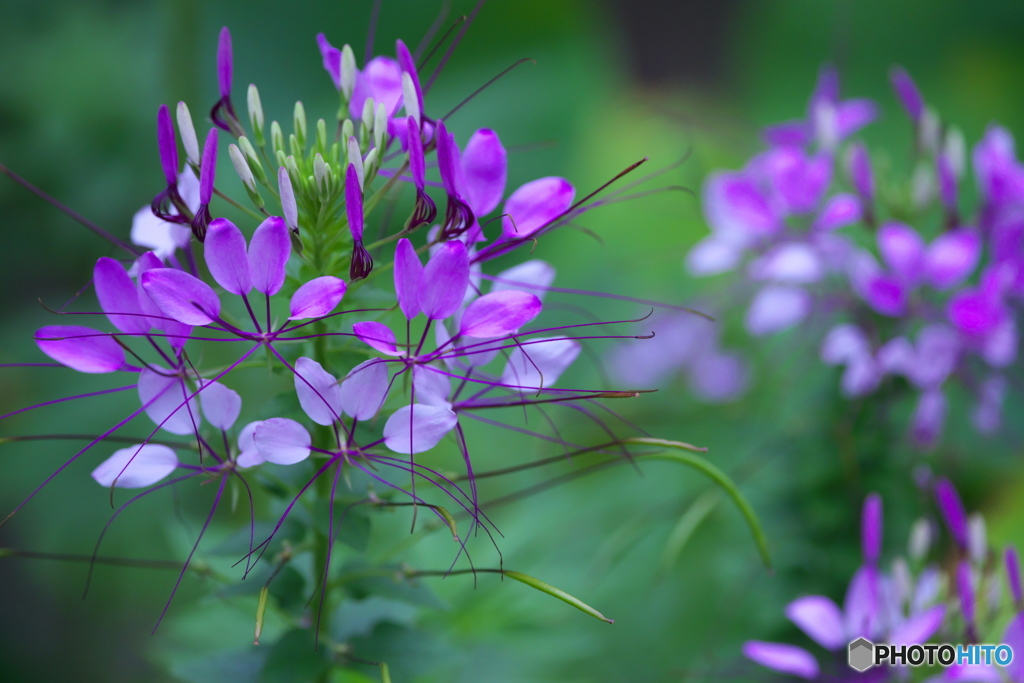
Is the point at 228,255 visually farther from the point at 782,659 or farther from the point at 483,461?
the point at 483,461

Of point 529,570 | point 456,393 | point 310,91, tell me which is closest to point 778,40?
point 310,91

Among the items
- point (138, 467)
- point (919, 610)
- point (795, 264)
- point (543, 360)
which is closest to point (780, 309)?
point (795, 264)

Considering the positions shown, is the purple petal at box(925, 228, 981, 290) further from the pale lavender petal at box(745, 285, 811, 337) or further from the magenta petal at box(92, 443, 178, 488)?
the magenta petal at box(92, 443, 178, 488)

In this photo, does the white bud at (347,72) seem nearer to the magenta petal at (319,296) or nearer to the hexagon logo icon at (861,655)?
the magenta petal at (319,296)

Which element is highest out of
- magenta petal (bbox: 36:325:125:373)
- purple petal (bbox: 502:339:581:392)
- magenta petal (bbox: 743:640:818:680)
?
purple petal (bbox: 502:339:581:392)

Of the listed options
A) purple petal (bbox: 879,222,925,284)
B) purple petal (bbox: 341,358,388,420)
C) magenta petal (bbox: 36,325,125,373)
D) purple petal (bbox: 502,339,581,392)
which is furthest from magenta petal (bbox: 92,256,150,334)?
purple petal (bbox: 879,222,925,284)

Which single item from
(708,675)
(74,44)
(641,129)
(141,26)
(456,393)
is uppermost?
(641,129)

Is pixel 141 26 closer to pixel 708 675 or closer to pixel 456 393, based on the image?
pixel 456 393
